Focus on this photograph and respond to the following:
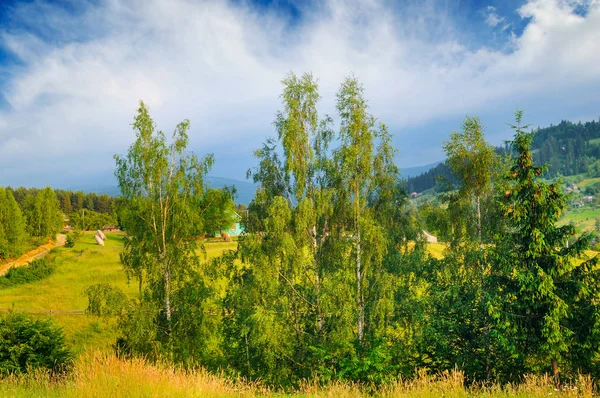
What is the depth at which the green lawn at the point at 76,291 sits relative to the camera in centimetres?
3679

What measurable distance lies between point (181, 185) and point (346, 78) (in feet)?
35.8

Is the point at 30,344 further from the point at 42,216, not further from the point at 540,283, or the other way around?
the point at 42,216

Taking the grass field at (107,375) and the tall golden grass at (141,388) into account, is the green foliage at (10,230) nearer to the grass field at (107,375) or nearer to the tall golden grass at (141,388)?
the grass field at (107,375)

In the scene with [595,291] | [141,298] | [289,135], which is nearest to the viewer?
[595,291]

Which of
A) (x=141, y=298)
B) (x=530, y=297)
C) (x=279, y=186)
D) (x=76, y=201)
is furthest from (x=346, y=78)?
(x=76, y=201)

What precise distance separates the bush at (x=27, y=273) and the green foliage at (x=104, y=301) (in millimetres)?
43552

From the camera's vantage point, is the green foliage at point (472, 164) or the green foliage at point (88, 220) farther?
the green foliage at point (88, 220)

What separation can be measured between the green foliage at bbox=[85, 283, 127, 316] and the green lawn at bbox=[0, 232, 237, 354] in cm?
904

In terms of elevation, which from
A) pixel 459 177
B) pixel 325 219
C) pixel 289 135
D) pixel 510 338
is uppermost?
pixel 289 135

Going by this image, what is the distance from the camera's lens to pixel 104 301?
19906 mm

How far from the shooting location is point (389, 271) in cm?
2289

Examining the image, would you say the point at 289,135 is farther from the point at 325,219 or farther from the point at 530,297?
the point at 530,297

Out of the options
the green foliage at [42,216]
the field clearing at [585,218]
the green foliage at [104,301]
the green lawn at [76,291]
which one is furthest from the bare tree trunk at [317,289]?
the field clearing at [585,218]

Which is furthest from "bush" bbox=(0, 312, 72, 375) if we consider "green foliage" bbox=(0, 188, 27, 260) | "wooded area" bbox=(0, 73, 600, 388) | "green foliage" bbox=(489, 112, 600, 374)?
"green foliage" bbox=(0, 188, 27, 260)
